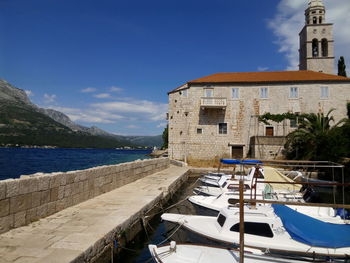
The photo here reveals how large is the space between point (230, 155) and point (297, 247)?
92.2 feet

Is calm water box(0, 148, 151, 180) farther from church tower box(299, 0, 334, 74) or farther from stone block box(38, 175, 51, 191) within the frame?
church tower box(299, 0, 334, 74)

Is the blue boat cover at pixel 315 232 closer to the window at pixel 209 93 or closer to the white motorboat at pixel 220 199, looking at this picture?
the white motorboat at pixel 220 199

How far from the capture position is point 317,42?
1837 inches

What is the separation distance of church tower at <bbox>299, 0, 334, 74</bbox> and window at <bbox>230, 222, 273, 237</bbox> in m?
46.3

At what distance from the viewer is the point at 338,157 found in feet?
73.5

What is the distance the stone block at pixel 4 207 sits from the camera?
636 cm

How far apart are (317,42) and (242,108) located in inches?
941

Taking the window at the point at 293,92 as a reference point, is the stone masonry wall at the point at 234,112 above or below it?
below

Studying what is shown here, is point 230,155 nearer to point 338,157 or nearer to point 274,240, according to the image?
point 338,157

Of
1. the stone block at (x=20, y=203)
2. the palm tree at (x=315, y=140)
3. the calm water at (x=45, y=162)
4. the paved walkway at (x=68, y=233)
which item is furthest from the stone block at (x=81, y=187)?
the palm tree at (x=315, y=140)

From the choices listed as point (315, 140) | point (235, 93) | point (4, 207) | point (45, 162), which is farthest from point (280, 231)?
point (45, 162)

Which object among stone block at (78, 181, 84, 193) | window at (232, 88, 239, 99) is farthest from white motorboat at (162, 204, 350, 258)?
window at (232, 88, 239, 99)

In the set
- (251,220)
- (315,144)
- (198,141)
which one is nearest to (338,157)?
(315,144)

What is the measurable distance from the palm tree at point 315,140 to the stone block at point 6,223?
931 inches
